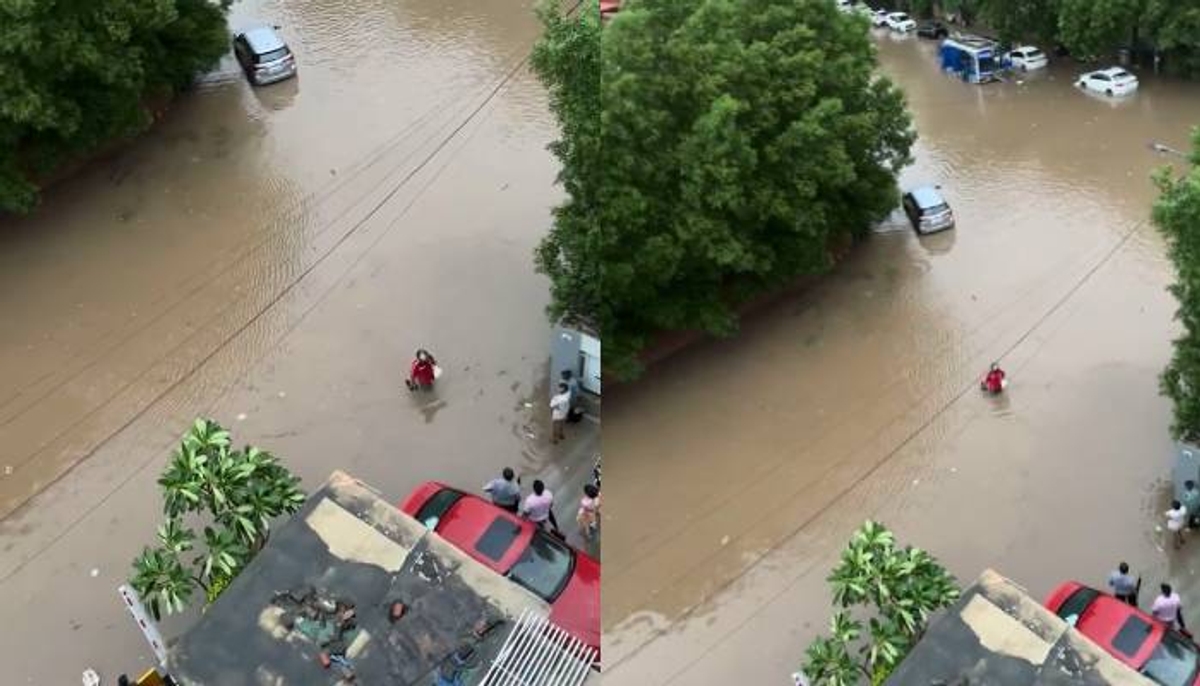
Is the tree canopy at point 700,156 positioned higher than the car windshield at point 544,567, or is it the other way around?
the tree canopy at point 700,156

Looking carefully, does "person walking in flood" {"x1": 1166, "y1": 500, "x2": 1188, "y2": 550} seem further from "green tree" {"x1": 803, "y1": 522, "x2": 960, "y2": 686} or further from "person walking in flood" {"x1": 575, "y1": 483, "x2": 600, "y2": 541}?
"person walking in flood" {"x1": 575, "y1": 483, "x2": 600, "y2": 541}

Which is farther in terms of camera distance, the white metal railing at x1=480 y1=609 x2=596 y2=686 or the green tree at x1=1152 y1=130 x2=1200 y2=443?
the green tree at x1=1152 y1=130 x2=1200 y2=443

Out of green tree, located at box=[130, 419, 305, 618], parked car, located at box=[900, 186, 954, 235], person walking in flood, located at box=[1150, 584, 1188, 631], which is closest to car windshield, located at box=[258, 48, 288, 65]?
parked car, located at box=[900, 186, 954, 235]

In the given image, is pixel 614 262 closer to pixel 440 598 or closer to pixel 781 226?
pixel 781 226

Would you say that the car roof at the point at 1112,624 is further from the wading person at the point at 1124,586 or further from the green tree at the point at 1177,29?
the green tree at the point at 1177,29

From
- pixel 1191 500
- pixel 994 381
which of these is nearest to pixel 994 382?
pixel 994 381

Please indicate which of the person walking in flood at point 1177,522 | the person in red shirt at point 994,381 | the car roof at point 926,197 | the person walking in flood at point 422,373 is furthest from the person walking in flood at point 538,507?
the car roof at point 926,197

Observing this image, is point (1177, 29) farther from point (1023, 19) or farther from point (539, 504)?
point (539, 504)
